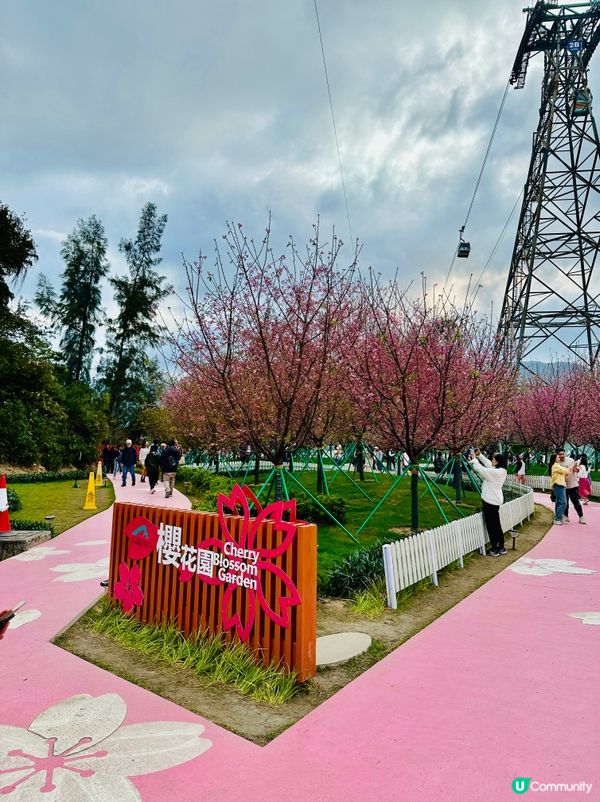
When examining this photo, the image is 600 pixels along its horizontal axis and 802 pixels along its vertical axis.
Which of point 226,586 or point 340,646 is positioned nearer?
point 226,586

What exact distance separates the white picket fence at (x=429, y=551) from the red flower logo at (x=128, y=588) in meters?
2.73

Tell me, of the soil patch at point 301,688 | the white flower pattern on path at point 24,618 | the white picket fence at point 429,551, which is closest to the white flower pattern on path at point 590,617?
the soil patch at point 301,688

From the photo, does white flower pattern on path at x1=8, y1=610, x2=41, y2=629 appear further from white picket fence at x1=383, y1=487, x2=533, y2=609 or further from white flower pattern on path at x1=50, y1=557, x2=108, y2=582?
white picket fence at x1=383, y1=487, x2=533, y2=609

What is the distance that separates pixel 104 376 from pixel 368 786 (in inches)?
1382

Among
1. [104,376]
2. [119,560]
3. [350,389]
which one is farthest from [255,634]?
[104,376]

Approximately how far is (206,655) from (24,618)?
2.44m

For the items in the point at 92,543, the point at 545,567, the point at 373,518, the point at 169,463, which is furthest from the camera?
the point at 169,463

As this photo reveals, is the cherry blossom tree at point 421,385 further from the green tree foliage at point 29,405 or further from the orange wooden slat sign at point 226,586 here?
the green tree foliage at point 29,405

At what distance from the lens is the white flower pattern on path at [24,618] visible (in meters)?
5.32

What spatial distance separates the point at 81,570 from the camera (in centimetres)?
743

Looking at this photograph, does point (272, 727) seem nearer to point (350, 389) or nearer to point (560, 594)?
point (560, 594)

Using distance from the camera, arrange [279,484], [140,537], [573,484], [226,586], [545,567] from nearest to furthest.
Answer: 1. [226,586]
2. [140,537]
3. [545,567]
4. [279,484]
5. [573,484]

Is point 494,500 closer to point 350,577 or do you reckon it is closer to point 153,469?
point 350,577

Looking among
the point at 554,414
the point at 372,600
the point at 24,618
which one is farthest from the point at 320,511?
the point at 554,414
